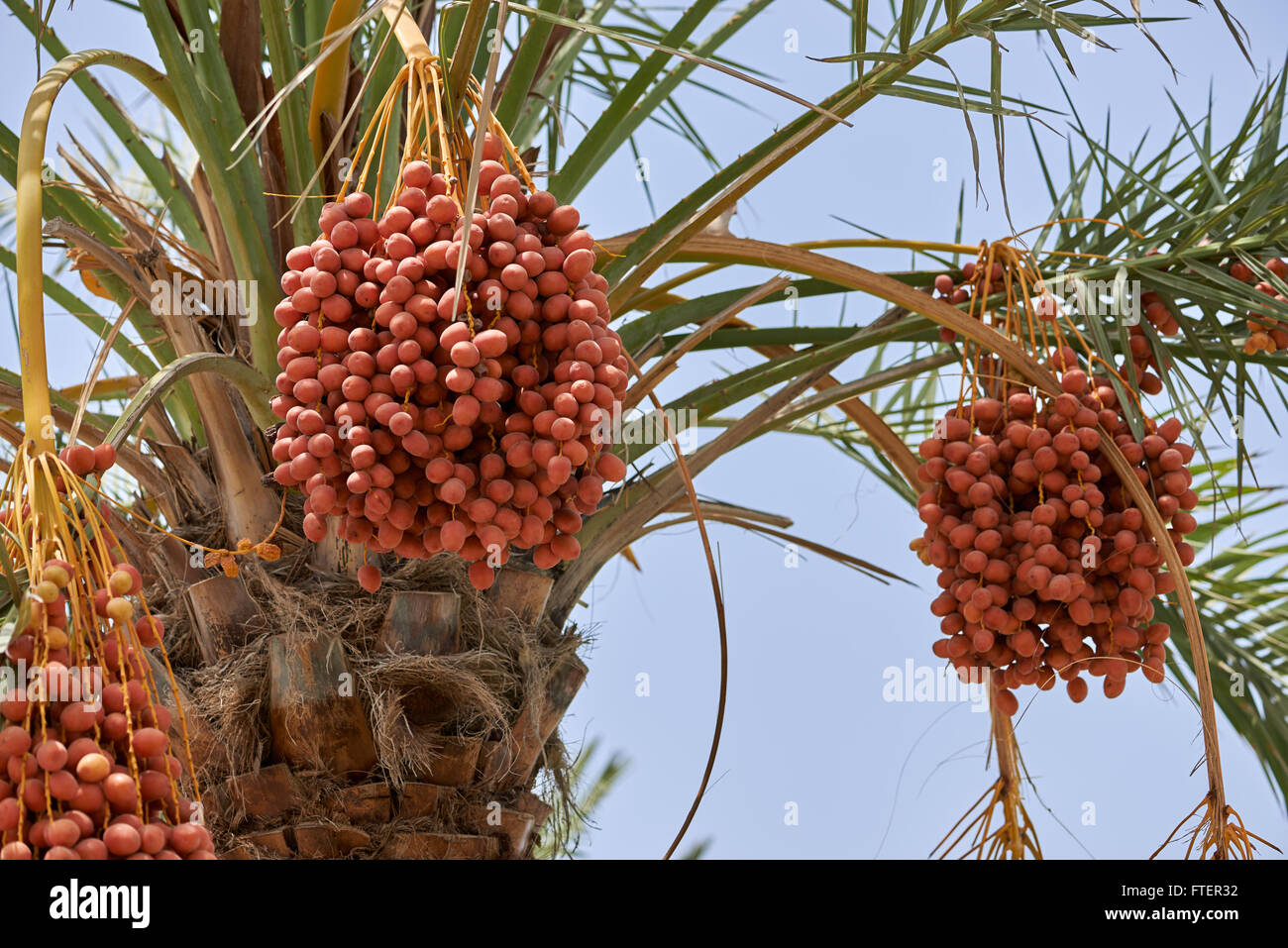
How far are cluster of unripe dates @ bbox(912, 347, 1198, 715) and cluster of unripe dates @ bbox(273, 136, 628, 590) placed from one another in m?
0.66

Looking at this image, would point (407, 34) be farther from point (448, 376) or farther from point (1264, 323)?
point (1264, 323)

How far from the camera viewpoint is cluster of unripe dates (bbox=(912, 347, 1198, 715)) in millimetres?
1706

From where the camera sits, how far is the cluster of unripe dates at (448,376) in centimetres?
122

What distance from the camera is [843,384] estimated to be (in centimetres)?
205

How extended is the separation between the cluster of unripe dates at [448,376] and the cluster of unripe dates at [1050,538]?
660mm

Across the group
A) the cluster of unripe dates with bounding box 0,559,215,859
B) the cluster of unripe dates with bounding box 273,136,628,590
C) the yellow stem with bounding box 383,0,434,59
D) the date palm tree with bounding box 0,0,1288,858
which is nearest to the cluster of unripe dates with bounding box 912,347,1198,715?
the date palm tree with bounding box 0,0,1288,858

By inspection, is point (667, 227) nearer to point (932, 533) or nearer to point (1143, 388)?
point (932, 533)

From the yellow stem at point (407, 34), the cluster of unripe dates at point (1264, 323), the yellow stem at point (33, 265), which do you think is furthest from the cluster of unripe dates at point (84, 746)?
the cluster of unripe dates at point (1264, 323)

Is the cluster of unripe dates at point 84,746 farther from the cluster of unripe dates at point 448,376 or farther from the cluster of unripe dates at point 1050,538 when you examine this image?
the cluster of unripe dates at point 1050,538

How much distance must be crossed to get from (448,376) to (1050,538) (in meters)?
0.87

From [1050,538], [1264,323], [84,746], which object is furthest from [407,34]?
[1264,323]

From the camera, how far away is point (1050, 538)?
1.70 meters

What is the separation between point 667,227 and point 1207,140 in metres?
1.31
